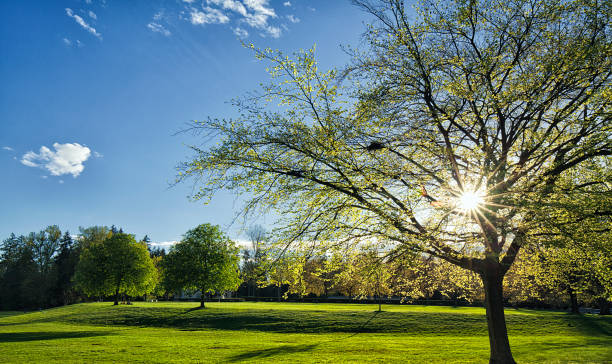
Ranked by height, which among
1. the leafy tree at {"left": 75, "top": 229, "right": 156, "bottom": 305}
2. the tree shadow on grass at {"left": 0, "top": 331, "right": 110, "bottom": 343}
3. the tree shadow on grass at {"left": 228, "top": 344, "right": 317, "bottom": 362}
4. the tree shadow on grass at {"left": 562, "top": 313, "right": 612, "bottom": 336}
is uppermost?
the leafy tree at {"left": 75, "top": 229, "right": 156, "bottom": 305}

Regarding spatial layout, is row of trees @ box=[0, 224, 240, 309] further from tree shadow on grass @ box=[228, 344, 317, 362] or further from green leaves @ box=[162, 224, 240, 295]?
tree shadow on grass @ box=[228, 344, 317, 362]

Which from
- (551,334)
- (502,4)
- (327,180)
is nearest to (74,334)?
(327,180)

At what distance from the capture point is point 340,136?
9.62 meters

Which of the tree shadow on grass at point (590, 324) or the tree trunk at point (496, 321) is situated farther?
the tree shadow on grass at point (590, 324)

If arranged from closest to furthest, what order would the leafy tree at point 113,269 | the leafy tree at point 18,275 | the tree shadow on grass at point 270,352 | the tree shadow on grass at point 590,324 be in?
the tree shadow on grass at point 270,352
the tree shadow on grass at point 590,324
the leafy tree at point 113,269
the leafy tree at point 18,275

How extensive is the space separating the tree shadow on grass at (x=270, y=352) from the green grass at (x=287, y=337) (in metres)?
0.05

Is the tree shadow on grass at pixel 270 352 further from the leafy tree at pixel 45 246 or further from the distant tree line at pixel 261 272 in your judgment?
the leafy tree at pixel 45 246

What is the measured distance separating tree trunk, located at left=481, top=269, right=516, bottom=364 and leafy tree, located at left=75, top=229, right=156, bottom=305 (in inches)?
1933

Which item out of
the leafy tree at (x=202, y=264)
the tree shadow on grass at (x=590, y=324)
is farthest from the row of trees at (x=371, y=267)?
the leafy tree at (x=202, y=264)

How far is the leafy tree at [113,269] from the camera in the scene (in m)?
47.8

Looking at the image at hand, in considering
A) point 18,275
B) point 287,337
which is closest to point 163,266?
point 287,337

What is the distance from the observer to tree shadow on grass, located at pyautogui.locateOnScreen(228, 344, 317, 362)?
16514 mm

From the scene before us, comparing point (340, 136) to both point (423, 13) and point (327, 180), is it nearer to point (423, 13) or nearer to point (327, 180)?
point (327, 180)

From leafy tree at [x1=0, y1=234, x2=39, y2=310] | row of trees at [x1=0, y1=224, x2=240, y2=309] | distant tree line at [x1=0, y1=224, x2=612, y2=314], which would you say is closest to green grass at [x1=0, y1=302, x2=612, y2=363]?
distant tree line at [x1=0, y1=224, x2=612, y2=314]
